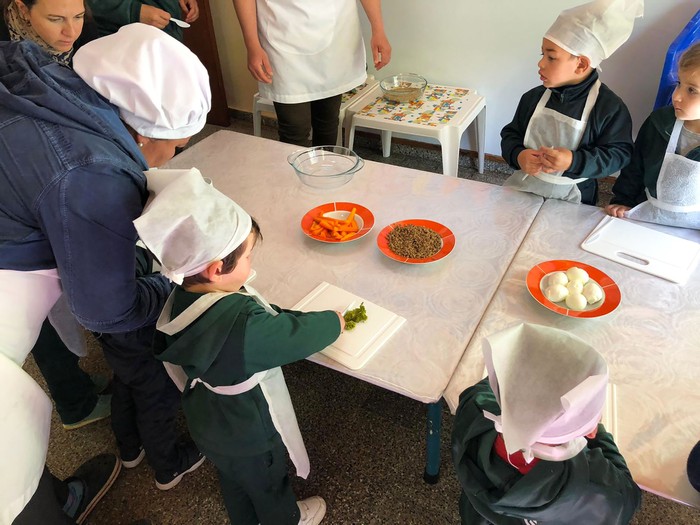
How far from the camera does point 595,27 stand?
55.8 inches

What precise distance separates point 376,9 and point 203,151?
3.29ft

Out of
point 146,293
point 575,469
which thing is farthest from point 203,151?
point 575,469

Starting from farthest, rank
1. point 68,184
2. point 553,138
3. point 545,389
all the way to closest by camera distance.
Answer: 1. point 553,138
2. point 68,184
3. point 545,389

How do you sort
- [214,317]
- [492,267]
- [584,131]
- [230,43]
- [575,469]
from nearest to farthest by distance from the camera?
[575,469], [214,317], [492,267], [584,131], [230,43]

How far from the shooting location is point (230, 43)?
3383 millimetres

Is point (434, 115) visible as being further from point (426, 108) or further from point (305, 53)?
point (305, 53)

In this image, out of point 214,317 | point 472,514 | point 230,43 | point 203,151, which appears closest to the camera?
point 214,317

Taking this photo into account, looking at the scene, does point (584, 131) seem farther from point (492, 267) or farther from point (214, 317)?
point (214, 317)

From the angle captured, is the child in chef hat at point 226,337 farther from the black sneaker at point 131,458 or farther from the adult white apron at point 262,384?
the black sneaker at point 131,458

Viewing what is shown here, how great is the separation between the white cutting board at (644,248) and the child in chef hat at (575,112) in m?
0.23

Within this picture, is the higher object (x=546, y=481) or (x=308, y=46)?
(x=308, y=46)

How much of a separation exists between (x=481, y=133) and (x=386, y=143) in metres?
0.59

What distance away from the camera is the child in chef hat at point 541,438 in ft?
2.29

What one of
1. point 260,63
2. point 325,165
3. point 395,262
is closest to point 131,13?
point 260,63
